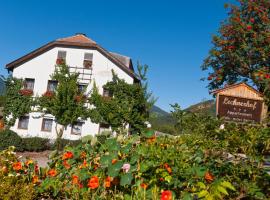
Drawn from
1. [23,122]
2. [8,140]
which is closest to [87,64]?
[23,122]

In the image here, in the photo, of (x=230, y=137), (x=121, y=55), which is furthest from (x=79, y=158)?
(x=121, y=55)

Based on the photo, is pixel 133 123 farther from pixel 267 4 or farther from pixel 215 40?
pixel 267 4

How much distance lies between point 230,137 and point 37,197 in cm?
293

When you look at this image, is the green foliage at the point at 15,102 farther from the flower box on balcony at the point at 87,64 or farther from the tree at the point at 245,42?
the tree at the point at 245,42

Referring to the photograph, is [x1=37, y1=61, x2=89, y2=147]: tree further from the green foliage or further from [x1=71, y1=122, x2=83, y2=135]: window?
the green foliage

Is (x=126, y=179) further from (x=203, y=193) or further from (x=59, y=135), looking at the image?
(x=59, y=135)

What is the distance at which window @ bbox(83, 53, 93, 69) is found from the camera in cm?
2894

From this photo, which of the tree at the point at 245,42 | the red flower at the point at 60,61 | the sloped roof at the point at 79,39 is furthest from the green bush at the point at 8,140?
the tree at the point at 245,42

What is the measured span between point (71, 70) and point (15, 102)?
5.79m

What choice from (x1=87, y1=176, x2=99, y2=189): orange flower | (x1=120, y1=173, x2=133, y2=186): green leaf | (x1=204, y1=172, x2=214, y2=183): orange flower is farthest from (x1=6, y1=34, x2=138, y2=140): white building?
(x1=204, y1=172, x2=214, y2=183): orange flower

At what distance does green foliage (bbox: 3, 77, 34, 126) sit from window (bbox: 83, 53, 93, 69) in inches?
230

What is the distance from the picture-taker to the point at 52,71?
29.0 meters

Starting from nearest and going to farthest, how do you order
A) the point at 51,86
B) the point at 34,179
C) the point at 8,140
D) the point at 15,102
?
1. the point at 34,179
2. the point at 8,140
3. the point at 15,102
4. the point at 51,86

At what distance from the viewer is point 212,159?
3637 millimetres
